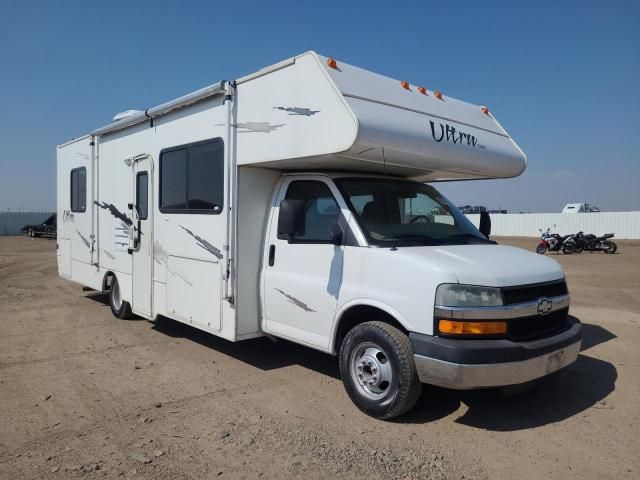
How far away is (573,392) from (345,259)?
264 centimetres

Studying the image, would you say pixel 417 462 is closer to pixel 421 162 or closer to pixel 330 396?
pixel 330 396

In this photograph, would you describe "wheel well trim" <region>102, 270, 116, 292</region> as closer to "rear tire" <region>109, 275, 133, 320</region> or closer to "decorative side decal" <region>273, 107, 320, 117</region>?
"rear tire" <region>109, 275, 133, 320</region>

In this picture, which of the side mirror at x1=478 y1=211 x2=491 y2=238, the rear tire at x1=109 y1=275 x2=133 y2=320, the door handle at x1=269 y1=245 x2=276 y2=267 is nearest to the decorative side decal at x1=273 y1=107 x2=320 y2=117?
the door handle at x1=269 y1=245 x2=276 y2=267

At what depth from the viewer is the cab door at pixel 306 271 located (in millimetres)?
4785

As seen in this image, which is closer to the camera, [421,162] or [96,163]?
[421,162]

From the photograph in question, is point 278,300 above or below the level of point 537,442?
above

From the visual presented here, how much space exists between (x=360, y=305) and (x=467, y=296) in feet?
3.31

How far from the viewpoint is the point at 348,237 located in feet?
15.3

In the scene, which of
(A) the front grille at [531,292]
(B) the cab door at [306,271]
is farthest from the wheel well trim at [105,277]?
(A) the front grille at [531,292]

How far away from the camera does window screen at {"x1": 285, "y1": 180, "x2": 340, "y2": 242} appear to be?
4.89 m

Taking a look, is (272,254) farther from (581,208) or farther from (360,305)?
(581,208)

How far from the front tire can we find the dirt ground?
168mm

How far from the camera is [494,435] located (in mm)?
4102

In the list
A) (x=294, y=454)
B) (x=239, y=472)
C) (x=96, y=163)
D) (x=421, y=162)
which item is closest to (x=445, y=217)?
(x=421, y=162)
